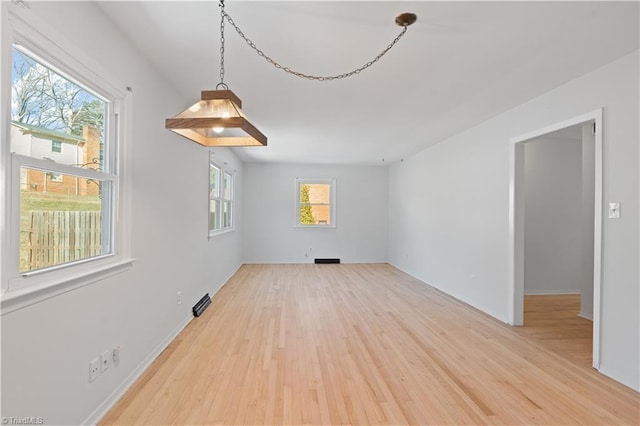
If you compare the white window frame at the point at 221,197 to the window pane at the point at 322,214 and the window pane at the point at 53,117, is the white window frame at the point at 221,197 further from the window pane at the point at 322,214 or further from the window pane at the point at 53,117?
the window pane at the point at 53,117

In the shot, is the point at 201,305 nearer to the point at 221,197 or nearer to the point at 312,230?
the point at 221,197

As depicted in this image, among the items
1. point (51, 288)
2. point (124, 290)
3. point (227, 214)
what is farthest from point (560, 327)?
point (227, 214)

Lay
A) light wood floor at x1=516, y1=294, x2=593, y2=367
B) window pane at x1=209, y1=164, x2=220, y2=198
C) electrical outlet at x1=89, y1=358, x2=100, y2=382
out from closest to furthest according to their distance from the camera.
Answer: electrical outlet at x1=89, y1=358, x2=100, y2=382 < light wood floor at x1=516, y1=294, x2=593, y2=367 < window pane at x1=209, y1=164, x2=220, y2=198

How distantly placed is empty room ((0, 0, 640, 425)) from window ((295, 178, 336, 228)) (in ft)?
11.9

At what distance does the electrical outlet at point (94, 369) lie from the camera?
A: 73.2 inches

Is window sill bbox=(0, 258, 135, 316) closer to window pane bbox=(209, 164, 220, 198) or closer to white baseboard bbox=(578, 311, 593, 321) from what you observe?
window pane bbox=(209, 164, 220, 198)

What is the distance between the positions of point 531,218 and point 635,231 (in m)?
2.93

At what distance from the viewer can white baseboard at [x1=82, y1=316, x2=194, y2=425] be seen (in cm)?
190

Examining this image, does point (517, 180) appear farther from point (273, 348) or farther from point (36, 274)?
point (36, 274)

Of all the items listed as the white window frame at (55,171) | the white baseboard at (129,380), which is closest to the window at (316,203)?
the white baseboard at (129,380)

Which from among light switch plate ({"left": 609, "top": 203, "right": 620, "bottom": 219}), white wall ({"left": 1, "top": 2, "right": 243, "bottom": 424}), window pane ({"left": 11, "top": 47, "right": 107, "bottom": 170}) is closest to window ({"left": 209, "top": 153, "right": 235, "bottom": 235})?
white wall ({"left": 1, "top": 2, "right": 243, "bottom": 424})

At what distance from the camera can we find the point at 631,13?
192 centimetres

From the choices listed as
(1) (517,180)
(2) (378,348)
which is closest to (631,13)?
(1) (517,180)

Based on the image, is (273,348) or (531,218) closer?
(273,348)
